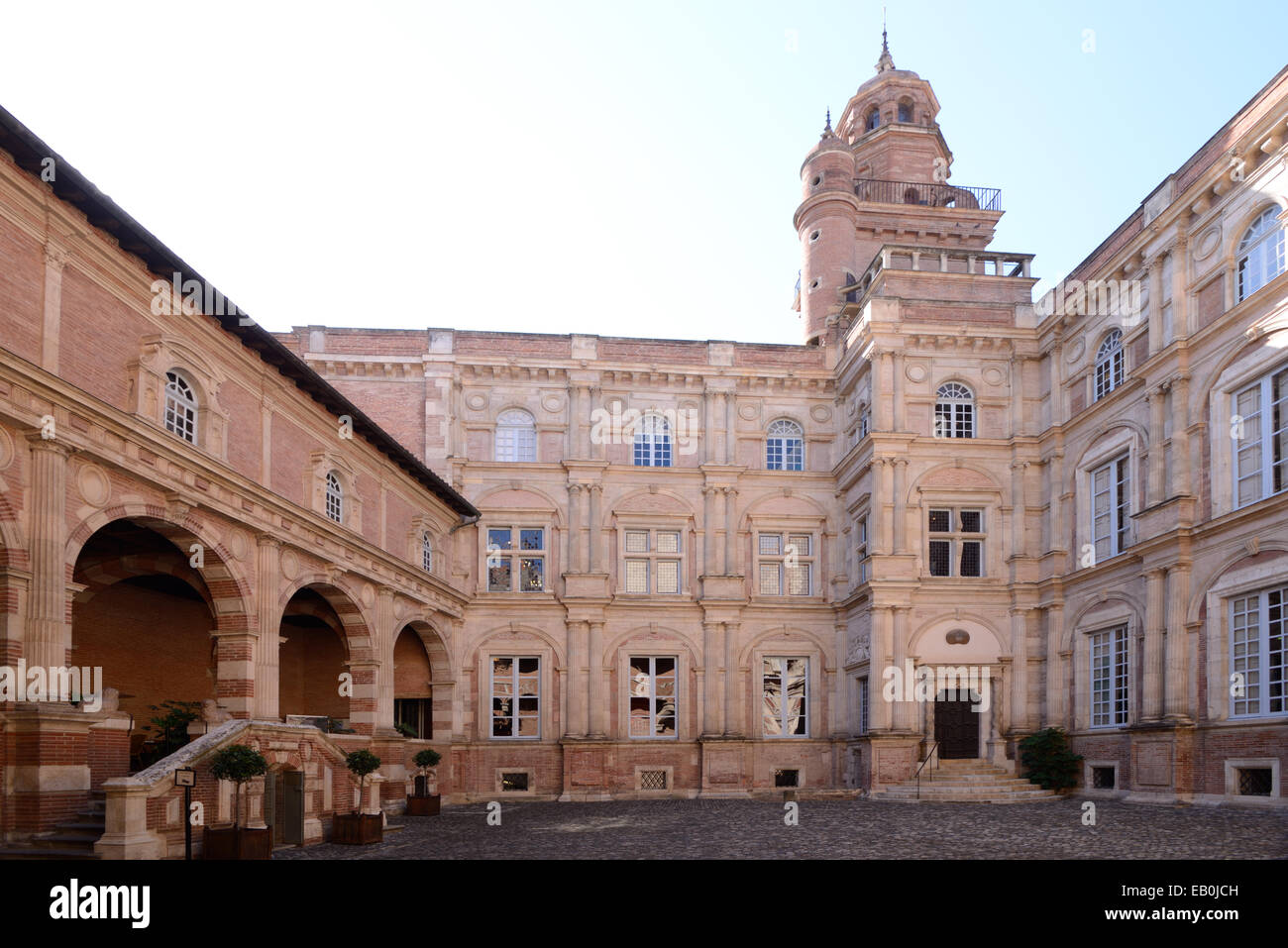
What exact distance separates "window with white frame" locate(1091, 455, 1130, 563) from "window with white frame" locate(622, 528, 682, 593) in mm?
11921

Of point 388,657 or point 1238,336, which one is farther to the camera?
point 388,657

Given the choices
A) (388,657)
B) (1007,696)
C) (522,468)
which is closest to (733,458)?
(522,468)

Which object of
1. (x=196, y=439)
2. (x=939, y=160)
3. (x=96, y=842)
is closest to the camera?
(x=96, y=842)

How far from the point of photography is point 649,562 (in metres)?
32.4

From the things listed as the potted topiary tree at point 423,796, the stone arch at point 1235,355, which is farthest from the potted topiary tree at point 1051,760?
the potted topiary tree at point 423,796

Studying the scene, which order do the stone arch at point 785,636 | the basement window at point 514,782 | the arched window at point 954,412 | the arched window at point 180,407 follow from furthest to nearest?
1. the stone arch at point 785,636
2. the basement window at point 514,782
3. the arched window at point 954,412
4. the arched window at point 180,407

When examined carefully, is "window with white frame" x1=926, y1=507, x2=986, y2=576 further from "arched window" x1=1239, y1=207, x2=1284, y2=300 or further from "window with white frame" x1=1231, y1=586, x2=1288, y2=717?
"arched window" x1=1239, y1=207, x2=1284, y2=300

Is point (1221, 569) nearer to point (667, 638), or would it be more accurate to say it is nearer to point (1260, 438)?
point (1260, 438)

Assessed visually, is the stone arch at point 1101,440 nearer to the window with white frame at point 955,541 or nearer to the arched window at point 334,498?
the window with white frame at point 955,541

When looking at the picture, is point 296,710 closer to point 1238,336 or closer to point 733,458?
point 733,458

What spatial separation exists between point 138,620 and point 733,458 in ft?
56.4

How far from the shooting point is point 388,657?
24.6 metres

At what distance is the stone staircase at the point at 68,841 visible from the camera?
12.2m

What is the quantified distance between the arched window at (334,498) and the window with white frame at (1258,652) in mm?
18273
